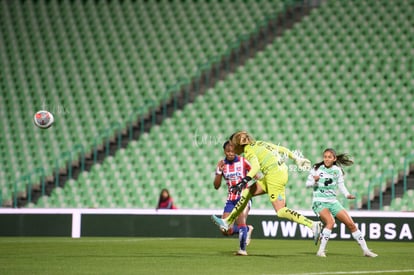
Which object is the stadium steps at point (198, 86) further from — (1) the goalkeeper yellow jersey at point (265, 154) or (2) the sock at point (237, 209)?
(1) the goalkeeper yellow jersey at point (265, 154)

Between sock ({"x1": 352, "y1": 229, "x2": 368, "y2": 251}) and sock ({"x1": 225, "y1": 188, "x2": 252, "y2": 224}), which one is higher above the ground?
sock ({"x1": 225, "y1": 188, "x2": 252, "y2": 224})

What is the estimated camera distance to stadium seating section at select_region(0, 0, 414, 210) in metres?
22.4

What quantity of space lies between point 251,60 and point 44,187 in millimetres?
7413

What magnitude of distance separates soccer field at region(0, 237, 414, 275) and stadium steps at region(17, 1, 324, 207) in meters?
6.43

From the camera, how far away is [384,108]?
2289 cm

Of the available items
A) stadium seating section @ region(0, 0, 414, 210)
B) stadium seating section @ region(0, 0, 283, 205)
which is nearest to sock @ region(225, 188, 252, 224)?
stadium seating section @ region(0, 0, 414, 210)

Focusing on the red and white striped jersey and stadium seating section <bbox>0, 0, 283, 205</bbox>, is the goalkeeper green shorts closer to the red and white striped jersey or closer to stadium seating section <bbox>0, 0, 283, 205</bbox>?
the red and white striped jersey

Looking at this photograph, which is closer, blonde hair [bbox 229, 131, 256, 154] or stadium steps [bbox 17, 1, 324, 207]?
blonde hair [bbox 229, 131, 256, 154]

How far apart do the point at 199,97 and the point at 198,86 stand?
87 cm

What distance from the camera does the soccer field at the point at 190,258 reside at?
34.3 feet

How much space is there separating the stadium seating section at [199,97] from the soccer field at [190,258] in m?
5.31

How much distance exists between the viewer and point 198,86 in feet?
83.9

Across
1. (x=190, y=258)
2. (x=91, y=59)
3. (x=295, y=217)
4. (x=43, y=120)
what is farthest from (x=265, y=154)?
(x=91, y=59)

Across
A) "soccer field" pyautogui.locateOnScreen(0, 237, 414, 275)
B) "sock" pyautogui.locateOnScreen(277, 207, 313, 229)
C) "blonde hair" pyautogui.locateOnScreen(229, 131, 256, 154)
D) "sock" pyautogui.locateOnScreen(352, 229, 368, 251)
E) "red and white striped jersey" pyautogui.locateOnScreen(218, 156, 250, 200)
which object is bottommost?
"soccer field" pyautogui.locateOnScreen(0, 237, 414, 275)
